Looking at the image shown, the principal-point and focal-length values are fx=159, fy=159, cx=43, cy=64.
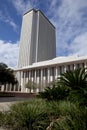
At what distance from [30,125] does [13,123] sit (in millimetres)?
813

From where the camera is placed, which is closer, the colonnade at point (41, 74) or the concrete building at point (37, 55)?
the colonnade at point (41, 74)

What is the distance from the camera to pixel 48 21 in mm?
118562

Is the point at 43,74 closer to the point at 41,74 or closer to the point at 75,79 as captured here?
the point at 41,74

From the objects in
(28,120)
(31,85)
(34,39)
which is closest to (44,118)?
(28,120)

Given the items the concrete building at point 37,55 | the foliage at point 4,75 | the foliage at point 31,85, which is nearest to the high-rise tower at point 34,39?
the concrete building at point 37,55

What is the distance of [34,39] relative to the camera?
328 feet

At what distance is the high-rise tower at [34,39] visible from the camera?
314 feet

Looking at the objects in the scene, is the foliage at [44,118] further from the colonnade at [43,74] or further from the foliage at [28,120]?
the colonnade at [43,74]

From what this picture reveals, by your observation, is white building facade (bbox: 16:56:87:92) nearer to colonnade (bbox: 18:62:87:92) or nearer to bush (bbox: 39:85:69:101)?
colonnade (bbox: 18:62:87:92)

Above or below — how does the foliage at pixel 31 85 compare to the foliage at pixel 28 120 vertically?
above

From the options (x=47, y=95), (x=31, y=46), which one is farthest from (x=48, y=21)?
(x=47, y=95)

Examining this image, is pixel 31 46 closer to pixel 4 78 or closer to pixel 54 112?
pixel 4 78

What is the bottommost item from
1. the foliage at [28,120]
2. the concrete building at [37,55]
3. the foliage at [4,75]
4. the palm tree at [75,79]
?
the foliage at [28,120]

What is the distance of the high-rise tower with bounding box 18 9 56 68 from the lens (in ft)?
314
